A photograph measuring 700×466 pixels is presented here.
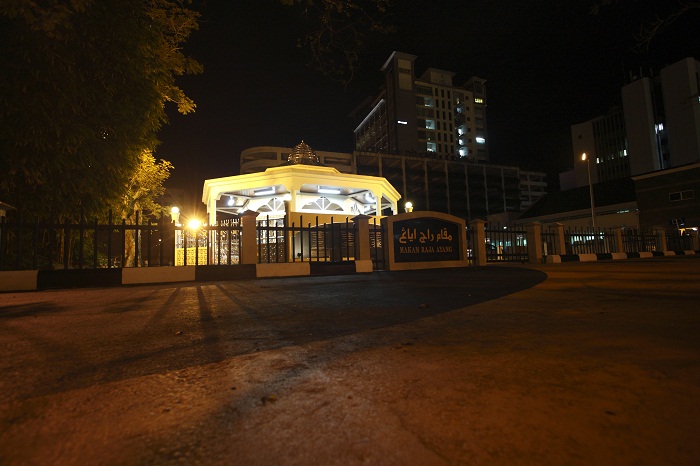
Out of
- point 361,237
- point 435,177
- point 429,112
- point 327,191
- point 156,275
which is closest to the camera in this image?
point 156,275

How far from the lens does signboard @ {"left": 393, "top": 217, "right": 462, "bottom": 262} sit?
12.8 meters

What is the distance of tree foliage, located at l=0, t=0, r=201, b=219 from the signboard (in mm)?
8723

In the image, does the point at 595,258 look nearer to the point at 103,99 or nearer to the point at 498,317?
the point at 498,317

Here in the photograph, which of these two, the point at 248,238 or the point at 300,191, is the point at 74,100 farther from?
the point at 300,191

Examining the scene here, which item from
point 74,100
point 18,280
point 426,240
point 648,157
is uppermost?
point 648,157

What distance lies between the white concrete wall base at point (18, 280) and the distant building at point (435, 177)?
2630 inches

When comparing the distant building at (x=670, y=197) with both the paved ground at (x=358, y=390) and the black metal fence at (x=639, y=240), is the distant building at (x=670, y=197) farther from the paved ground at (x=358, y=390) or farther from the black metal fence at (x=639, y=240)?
the paved ground at (x=358, y=390)

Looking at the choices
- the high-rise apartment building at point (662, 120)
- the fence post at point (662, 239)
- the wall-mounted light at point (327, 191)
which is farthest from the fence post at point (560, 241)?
the high-rise apartment building at point (662, 120)

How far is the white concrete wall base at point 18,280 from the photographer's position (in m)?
7.49

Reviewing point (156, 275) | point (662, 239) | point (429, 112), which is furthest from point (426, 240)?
point (429, 112)

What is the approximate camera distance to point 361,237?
12016 millimetres

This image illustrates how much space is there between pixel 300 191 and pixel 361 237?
1215 cm

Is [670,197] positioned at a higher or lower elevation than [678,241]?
higher

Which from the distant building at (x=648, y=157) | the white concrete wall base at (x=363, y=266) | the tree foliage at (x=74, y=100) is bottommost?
the white concrete wall base at (x=363, y=266)
